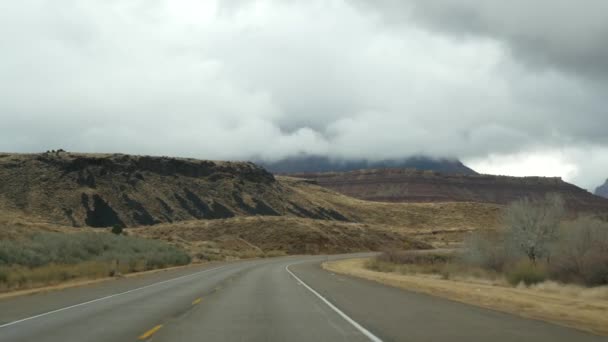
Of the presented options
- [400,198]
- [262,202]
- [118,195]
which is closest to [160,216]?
[118,195]

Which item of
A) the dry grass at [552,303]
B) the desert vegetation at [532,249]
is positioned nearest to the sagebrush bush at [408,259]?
the desert vegetation at [532,249]

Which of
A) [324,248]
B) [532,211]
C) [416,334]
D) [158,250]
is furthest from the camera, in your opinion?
[324,248]

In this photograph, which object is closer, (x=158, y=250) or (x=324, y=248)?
(x=158, y=250)

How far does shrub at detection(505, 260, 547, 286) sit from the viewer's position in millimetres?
27517

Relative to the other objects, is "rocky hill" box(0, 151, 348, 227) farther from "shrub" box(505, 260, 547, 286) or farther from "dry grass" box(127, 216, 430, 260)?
"shrub" box(505, 260, 547, 286)

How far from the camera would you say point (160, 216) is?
99250 mm

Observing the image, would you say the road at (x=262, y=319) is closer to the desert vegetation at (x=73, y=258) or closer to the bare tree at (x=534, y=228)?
the desert vegetation at (x=73, y=258)

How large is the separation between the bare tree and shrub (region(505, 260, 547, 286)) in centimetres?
1092

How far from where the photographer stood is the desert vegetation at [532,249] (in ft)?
90.2

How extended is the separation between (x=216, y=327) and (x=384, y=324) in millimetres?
3468

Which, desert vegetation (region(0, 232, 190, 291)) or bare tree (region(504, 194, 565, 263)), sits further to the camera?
bare tree (region(504, 194, 565, 263))

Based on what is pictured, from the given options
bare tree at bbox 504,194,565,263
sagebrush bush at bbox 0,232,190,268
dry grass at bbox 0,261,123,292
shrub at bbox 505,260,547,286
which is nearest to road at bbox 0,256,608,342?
dry grass at bbox 0,261,123,292

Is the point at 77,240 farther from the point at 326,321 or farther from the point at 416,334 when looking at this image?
the point at 416,334

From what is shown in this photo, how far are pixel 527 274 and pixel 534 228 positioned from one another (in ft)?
49.4
